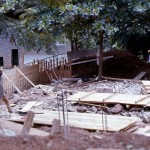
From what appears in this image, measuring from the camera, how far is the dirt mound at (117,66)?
21.9 m

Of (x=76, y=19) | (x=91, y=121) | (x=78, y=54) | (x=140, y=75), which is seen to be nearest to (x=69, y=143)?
(x=91, y=121)

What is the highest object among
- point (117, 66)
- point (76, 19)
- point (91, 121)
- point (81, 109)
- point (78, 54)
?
point (76, 19)

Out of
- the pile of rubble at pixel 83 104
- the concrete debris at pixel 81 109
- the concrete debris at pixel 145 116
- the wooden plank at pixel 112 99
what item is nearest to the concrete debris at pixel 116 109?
the pile of rubble at pixel 83 104

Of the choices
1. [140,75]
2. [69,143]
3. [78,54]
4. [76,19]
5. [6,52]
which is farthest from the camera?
[6,52]

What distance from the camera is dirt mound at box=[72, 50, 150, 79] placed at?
862 inches

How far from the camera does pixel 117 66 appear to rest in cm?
2294

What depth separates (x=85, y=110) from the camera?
12547 millimetres

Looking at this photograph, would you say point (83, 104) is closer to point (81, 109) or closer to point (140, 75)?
point (81, 109)

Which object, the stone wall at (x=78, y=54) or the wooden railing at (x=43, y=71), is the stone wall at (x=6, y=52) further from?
the wooden railing at (x=43, y=71)

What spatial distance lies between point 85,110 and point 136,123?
10.1ft

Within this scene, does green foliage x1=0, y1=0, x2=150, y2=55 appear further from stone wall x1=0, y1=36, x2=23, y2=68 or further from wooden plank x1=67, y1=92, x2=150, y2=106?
stone wall x1=0, y1=36, x2=23, y2=68

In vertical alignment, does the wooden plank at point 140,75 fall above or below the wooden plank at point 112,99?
above

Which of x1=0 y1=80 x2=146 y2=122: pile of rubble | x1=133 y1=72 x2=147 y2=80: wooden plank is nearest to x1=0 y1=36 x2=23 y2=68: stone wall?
x1=0 y1=80 x2=146 y2=122: pile of rubble

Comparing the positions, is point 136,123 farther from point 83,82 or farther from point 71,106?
point 83,82
